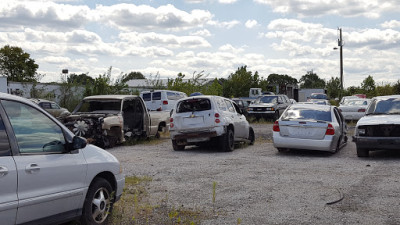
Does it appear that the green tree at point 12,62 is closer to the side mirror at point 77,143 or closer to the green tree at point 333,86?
the green tree at point 333,86

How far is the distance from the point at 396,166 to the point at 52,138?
876 centimetres

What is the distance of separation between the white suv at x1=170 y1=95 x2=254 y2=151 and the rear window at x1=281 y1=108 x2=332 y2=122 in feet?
5.81

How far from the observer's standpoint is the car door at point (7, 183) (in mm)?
4488

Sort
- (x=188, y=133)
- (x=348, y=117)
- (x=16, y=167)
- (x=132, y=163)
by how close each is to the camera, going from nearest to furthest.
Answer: (x=16, y=167)
(x=132, y=163)
(x=188, y=133)
(x=348, y=117)

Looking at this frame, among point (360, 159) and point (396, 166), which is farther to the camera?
point (360, 159)

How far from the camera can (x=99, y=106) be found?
663 inches

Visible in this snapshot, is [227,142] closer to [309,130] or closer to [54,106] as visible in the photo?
[309,130]

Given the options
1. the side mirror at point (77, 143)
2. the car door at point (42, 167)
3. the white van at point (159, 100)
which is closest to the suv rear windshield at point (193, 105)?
the car door at point (42, 167)

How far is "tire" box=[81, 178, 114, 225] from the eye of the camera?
5.82m

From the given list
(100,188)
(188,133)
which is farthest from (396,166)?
(100,188)

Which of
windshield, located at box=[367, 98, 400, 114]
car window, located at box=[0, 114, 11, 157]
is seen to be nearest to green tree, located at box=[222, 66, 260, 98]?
windshield, located at box=[367, 98, 400, 114]

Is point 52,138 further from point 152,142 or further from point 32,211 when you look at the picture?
point 152,142

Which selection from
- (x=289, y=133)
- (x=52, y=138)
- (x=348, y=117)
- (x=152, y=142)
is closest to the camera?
(x=52, y=138)

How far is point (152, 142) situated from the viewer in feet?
61.3
